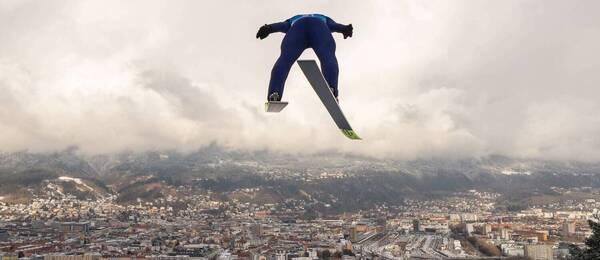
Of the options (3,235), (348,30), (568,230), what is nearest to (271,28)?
(348,30)

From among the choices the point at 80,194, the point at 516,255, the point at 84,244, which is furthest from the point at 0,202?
the point at 516,255

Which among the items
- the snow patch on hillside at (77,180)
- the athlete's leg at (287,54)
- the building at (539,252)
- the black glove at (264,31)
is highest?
the snow patch on hillside at (77,180)

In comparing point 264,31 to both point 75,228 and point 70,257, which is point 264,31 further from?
point 75,228

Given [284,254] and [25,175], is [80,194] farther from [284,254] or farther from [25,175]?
[284,254]

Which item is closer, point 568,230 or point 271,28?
point 271,28

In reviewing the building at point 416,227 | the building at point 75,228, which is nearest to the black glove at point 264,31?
the building at point 75,228

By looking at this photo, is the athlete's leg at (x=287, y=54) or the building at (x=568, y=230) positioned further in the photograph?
the building at (x=568, y=230)

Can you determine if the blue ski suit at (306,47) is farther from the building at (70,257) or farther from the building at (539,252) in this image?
the building at (539,252)

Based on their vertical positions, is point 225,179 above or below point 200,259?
above
